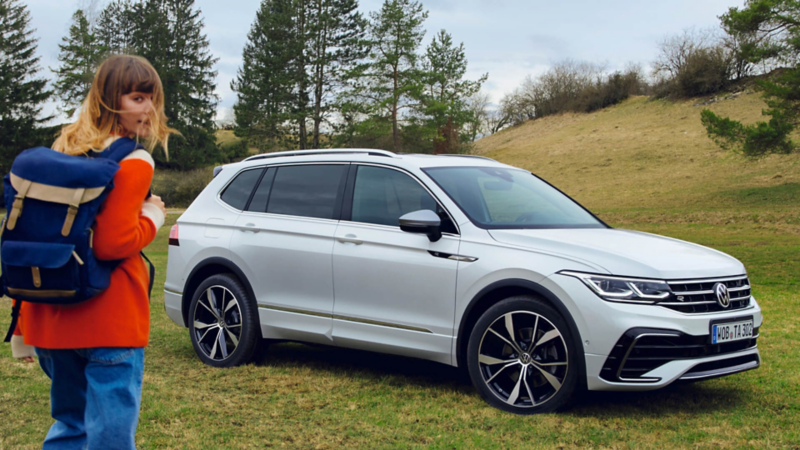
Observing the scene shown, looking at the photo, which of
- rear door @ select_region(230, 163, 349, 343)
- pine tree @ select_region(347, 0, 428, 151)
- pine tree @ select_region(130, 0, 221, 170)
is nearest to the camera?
rear door @ select_region(230, 163, 349, 343)

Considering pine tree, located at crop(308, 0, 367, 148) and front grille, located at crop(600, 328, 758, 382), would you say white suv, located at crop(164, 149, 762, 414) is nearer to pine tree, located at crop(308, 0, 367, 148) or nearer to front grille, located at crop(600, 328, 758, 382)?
front grille, located at crop(600, 328, 758, 382)

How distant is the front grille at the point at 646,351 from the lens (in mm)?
4500

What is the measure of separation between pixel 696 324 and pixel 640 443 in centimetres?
84

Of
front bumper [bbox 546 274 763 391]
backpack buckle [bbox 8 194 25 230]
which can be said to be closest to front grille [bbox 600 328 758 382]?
front bumper [bbox 546 274 763 391]

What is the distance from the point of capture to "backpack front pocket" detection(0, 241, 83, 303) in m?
2.52

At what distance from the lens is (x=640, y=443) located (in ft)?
14.0

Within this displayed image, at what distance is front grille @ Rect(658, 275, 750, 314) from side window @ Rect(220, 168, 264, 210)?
3843 millimetres

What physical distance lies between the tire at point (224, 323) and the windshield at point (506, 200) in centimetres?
202

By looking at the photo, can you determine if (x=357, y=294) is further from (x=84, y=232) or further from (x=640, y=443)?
(x=84, y=232)

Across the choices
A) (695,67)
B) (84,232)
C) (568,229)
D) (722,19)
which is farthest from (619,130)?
(84,232)

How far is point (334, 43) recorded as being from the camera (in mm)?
50625

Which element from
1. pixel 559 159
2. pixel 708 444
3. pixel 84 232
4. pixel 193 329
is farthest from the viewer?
pixel 559 159

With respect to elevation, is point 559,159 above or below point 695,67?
below

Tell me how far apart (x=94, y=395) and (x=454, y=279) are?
2951mm
